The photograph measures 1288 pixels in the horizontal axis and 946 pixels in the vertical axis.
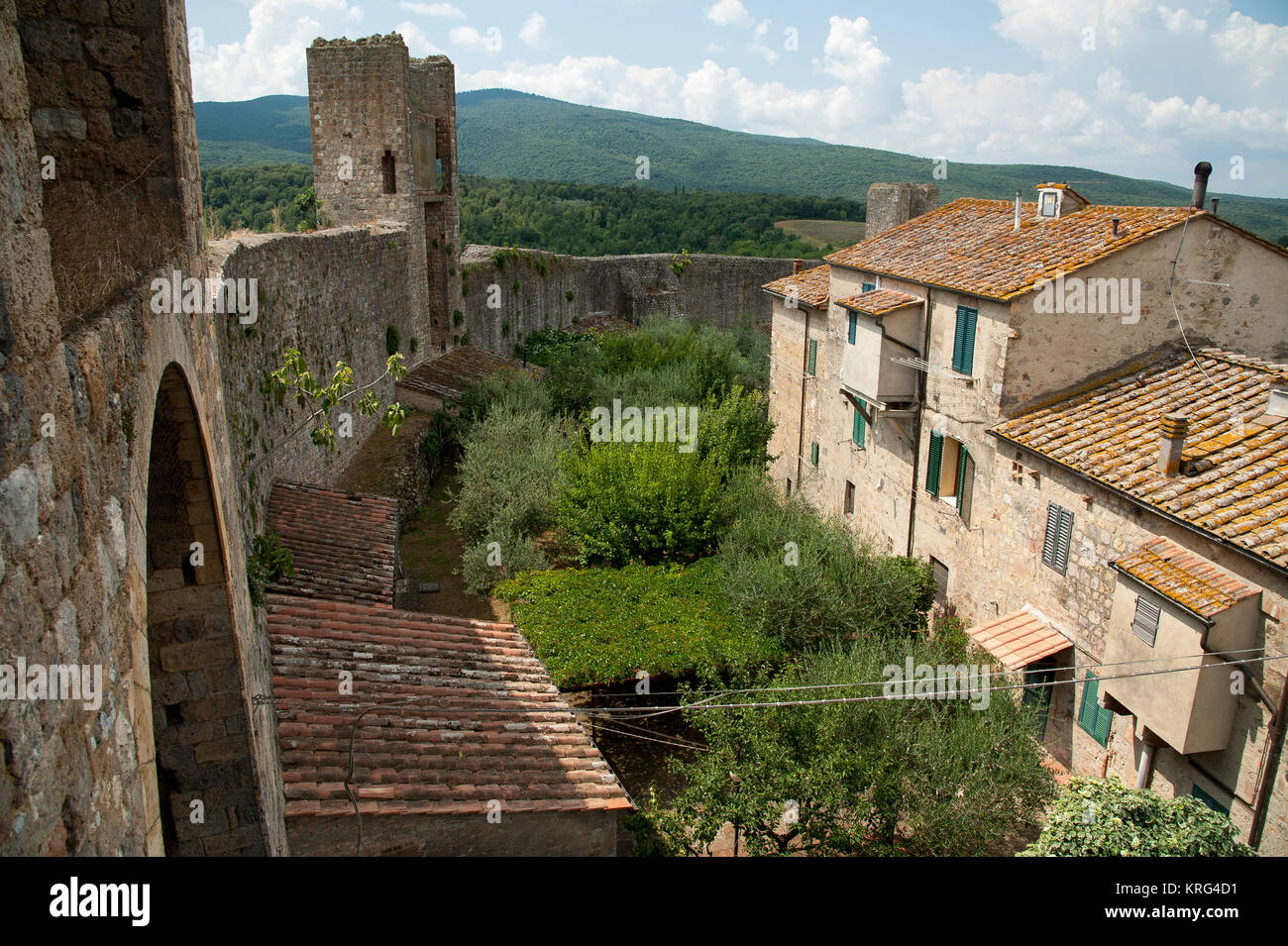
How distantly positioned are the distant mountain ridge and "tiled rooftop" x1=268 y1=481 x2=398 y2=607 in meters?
59.7

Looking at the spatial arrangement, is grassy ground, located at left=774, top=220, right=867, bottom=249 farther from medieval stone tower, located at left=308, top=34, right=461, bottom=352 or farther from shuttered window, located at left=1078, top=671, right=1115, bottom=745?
shuttered window, located at left=1078, top=671, right=1115, bottom=745

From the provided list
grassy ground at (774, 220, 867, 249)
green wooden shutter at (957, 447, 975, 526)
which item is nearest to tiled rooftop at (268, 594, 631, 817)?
green wooden shutter at (957, 447, 975, 526)

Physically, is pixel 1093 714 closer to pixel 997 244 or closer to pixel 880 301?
pixel 880 301

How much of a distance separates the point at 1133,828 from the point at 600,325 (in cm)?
3015

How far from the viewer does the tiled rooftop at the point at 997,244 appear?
12891mm

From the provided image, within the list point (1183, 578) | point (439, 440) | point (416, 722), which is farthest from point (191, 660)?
point (439, 440)

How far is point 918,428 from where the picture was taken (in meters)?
15.5

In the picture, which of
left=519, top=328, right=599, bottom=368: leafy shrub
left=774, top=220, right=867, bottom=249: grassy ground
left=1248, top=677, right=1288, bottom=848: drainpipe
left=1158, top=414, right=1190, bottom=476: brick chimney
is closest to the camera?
left=1248, top=677, right=1288, bottom=848: drainpipe

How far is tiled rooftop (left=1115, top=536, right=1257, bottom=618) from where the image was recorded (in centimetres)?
864

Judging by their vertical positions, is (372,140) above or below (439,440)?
above

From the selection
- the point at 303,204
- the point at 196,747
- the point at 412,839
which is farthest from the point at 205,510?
the point at 303,204
